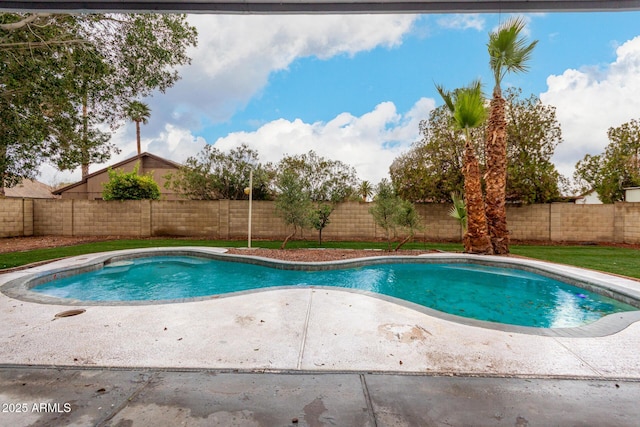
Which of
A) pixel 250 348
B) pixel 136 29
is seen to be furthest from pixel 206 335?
pixel 136 29

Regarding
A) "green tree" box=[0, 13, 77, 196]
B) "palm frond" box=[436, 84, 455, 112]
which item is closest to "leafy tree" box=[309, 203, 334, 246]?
"palm frond" box=[436, 84, 455, 112]

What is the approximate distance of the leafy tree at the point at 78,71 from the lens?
20.8ft

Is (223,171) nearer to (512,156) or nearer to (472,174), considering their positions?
(472,174)

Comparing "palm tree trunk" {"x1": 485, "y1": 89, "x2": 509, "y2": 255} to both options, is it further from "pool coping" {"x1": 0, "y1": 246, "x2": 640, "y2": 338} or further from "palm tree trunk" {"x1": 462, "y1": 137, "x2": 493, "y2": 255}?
"pool coping" {"x1": 0, "y1": 246, "x2": 640, "y2": 338}

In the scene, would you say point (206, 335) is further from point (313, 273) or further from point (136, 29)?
point (136, 29)

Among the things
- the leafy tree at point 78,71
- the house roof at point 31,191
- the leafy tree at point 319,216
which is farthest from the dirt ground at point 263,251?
the house roof at point 31,191

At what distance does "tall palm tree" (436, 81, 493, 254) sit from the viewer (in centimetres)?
915

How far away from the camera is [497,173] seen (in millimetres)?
9484

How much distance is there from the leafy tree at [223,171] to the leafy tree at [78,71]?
500cm

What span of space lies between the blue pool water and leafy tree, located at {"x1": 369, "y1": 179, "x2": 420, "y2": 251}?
6.26 ft

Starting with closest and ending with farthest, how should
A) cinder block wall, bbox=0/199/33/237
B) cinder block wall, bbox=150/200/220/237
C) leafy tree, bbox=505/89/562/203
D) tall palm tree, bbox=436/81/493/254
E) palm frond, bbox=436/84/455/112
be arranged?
tall palm tree, bbox=436/81/493/254, palm frond, bbox=436/84/455/112, cinder block wall, bbox=0/199/33/237, leafy tree, bbox=505/89/562/203, cinder block wall, bbox=150/200/220/237

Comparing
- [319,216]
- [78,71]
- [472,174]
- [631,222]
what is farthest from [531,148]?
[78,71]

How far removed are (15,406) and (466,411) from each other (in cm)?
283

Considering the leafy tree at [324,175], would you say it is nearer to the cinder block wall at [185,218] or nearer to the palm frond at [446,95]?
the cinder block wall at [185,218]
